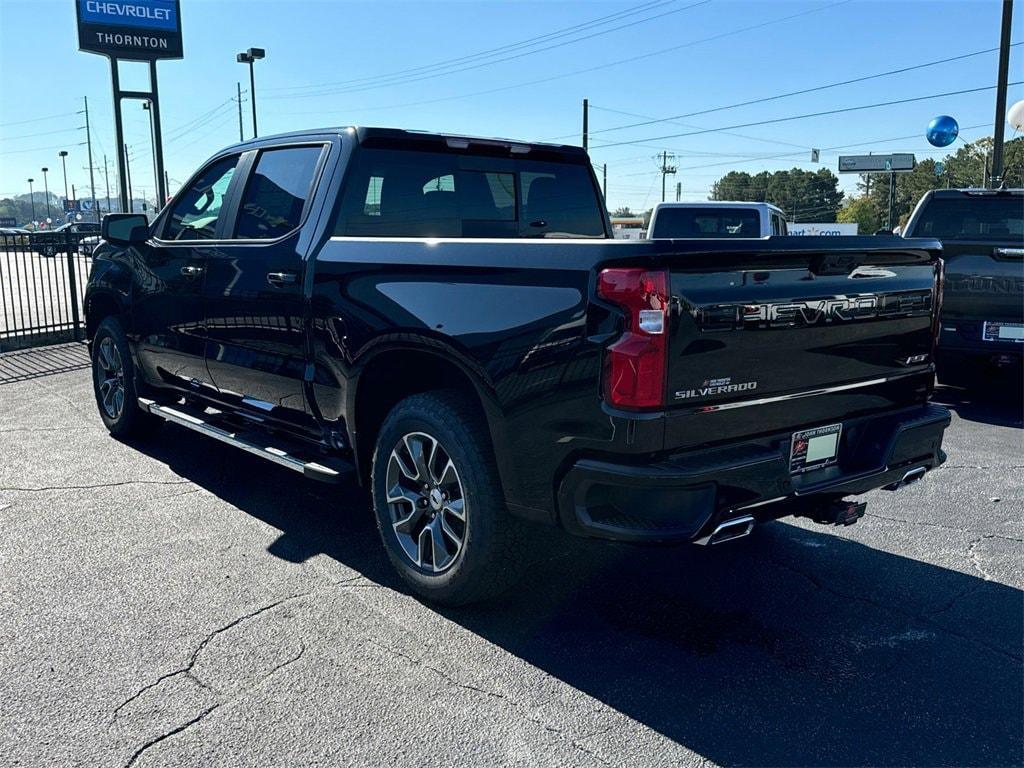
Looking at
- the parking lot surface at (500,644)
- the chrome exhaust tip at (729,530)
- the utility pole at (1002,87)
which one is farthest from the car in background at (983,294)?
the utility pole at (1002,87)

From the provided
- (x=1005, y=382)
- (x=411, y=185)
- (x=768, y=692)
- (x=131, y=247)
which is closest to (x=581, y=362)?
(x=768, y=692)

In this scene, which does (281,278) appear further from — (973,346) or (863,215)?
(863,215)

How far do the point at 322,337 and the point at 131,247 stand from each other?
8.30 ft

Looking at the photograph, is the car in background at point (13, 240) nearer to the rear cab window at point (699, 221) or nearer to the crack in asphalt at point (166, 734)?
the rear cab window at point (699, 221)

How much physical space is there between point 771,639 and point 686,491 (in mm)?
958

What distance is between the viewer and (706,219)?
38.9 ft

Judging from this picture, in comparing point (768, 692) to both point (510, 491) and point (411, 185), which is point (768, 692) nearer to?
point (510, 491)

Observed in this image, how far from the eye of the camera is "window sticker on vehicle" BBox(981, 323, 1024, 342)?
753 cm

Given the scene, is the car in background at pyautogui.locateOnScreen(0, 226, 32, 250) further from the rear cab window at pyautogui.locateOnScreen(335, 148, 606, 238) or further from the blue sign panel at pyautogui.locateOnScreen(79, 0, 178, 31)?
the blue sign panel at pyautogui.locateOnScreen(79, 0, 178, 31)

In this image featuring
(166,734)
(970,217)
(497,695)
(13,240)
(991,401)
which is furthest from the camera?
(13,240)

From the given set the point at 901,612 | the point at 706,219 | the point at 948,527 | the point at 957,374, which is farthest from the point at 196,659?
the point at 706,219

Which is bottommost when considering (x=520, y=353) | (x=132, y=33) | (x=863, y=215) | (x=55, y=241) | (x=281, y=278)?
(x=520, y=353)

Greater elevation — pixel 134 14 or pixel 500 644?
pixel 134 14

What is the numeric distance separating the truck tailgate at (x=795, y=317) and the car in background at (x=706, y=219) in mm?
8074
